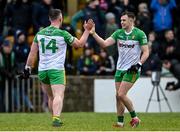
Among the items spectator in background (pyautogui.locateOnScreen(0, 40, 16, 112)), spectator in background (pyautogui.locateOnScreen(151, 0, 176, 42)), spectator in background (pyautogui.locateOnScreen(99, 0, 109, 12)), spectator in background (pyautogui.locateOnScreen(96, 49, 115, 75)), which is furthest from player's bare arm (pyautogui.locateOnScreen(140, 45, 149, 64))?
spectator in background (pyautogui.locateOnScreen(99, 0, 109, 12))

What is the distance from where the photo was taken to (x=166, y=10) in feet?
88.3

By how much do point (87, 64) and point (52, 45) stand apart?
9299mm

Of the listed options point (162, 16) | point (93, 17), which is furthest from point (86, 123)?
point (162, 16)

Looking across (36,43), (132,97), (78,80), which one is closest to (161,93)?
(132,97)

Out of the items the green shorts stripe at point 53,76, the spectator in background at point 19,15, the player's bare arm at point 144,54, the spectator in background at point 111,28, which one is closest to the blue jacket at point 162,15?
the spectator in background at point 111,28

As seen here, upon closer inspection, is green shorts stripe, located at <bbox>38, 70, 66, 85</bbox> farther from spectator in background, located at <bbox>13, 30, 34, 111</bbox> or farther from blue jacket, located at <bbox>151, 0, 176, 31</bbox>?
blue jacket, located at <bbox>151, 0, 176, 31</bbox>

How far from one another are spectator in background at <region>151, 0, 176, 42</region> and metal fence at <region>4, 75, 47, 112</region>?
432cm

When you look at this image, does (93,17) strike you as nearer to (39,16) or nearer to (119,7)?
(119,7)

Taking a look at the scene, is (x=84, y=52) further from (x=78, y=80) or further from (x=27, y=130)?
(x=27, y=130)

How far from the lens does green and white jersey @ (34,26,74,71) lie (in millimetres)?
16812

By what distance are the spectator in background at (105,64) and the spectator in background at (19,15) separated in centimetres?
282

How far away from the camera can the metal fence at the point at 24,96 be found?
85.1 ft

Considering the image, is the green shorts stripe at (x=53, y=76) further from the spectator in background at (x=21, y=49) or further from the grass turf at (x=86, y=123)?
the spectator in background at (x=21, y=49)

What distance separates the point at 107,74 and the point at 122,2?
9.56 feet
